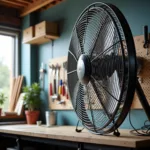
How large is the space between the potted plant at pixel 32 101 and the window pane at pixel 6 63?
1.58 ft

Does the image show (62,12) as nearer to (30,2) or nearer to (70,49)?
(30,2)

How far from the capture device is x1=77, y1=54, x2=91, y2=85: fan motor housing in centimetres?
169

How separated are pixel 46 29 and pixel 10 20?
768 mm

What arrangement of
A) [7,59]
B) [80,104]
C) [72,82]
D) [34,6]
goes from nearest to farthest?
[80,104], [72,82], [34,6], [7,59]

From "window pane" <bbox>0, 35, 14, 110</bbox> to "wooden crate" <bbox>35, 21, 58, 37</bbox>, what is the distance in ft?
2.12

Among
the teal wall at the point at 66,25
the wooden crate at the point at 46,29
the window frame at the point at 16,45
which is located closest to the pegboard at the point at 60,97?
the teal wall at the point at 66,25

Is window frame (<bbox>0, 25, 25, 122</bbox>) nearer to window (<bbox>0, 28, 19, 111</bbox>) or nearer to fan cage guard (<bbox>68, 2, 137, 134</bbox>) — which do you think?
window (<bbox>0, 28, 19, 111</bbox>)

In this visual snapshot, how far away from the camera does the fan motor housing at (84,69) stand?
1687 millimetres

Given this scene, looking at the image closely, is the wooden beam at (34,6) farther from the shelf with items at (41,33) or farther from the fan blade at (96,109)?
the fan blade at (96,109)

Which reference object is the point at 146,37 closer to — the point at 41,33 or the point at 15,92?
the point at 41,33

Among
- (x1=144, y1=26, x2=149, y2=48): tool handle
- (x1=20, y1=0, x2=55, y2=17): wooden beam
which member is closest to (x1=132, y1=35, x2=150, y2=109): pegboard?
(x1=144, y1=26, x2=149, y2=48): tool handle

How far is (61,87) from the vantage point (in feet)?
9.99

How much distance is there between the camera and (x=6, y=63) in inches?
146

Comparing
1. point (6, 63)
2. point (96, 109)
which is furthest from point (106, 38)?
point (6, 63)
